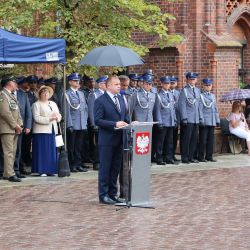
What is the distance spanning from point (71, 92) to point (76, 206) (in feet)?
16.3

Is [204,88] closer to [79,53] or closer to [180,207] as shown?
[79,53]

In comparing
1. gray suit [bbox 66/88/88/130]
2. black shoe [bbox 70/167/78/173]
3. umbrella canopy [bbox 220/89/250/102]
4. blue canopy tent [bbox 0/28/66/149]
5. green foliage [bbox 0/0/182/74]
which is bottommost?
black shoe [bbox 70/167/78/173]

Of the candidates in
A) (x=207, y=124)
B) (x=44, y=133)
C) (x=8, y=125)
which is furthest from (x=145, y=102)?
(x=8, y=125)

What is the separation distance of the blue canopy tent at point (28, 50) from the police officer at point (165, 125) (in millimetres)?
3799

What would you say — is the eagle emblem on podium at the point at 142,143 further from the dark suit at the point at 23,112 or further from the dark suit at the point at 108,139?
the dark suit at the point at 23,112

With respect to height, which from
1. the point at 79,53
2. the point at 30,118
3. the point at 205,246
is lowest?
the point at 205,246

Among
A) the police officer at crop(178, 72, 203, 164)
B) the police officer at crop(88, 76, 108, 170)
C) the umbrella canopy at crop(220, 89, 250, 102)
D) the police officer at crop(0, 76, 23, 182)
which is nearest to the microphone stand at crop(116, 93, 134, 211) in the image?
the police officer at crop(0, 76, 23, 182)

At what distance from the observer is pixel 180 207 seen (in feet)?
43.8

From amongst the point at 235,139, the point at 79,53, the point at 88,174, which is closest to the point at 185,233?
the point at 88,174

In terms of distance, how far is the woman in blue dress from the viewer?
17.4 meters

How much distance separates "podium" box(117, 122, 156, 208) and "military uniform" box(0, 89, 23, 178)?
11.7 feet

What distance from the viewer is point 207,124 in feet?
66.4

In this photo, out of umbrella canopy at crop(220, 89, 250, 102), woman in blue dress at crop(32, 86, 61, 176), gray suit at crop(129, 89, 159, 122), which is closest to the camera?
woman in blue dress at crop(32, 86, 61, 176)

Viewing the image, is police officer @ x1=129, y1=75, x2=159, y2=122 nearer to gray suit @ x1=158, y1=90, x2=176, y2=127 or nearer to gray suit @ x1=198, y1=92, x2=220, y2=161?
gray suit @ x1=158, y1=90, x2=176, y2=127
